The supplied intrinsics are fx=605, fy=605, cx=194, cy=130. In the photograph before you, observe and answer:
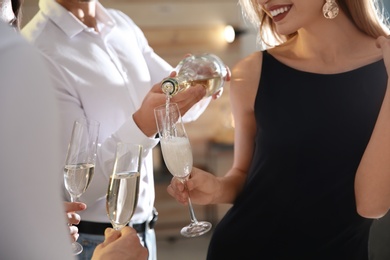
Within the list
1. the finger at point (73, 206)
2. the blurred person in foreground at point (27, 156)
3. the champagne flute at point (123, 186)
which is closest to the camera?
the blurred person in foreground at point (27, 156)

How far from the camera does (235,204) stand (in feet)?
5.98

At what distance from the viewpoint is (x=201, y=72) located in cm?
186

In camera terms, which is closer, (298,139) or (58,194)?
(58,194)

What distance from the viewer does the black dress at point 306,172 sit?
1.65 metres

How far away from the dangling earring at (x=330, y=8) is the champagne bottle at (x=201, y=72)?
1.18 feet

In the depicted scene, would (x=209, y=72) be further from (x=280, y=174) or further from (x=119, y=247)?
(x=119, y=247)

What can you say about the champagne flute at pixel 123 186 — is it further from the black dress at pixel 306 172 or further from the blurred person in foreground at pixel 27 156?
the blurred person in foreground at pixel 27 156

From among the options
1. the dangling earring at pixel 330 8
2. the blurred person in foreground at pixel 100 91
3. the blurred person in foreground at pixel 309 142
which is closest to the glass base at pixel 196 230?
the blurred person in foreground at pixel 309 142

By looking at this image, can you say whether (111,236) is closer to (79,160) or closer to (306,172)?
(79,160)

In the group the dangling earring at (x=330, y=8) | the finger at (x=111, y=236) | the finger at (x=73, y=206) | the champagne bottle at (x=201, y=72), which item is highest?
the dangling earring at (x=330, y=8)

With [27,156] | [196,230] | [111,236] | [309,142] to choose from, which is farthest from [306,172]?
[27,156]

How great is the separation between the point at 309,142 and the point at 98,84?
0.70 metres

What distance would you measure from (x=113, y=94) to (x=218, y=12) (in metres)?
3.85

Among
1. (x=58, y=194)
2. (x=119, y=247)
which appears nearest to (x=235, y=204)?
(x=119, y=247)
